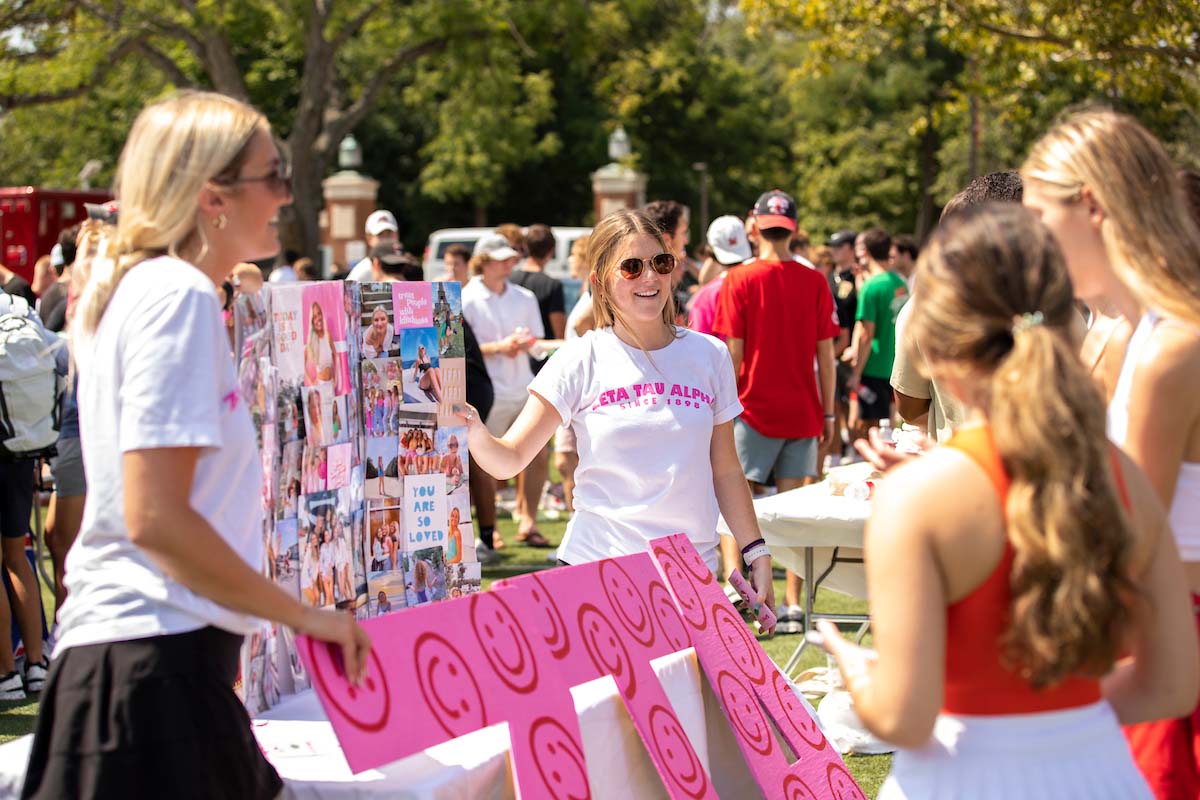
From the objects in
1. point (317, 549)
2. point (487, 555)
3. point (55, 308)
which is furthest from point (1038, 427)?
point (487, 555)

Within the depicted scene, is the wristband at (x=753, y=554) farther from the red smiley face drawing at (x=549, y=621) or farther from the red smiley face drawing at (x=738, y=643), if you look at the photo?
the red smiley face drawing at (x=549, y=621)

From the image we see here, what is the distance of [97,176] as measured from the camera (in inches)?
1283

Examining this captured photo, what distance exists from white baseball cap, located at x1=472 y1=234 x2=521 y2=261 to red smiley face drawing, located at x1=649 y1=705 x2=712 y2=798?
5744 mm

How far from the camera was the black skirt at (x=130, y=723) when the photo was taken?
2.06 meters

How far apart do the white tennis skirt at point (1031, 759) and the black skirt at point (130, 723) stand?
3.71 feet

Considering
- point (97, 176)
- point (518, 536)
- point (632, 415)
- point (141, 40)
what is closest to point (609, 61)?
point (97, 176)

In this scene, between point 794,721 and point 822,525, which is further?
→ point 822,525

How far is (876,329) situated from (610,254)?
632 cm

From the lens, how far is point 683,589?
3539 mm

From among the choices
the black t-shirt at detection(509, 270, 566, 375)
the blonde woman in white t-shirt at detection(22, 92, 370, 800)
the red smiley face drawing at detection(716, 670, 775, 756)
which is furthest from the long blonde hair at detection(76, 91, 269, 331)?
the black t-shirt at detection(509, 270, 566, 375)

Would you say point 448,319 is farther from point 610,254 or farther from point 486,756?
point 486,756

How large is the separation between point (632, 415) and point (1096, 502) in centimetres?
189

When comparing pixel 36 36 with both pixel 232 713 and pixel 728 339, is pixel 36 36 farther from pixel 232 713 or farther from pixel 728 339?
pixel 232 713

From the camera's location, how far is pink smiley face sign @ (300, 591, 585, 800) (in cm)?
245
